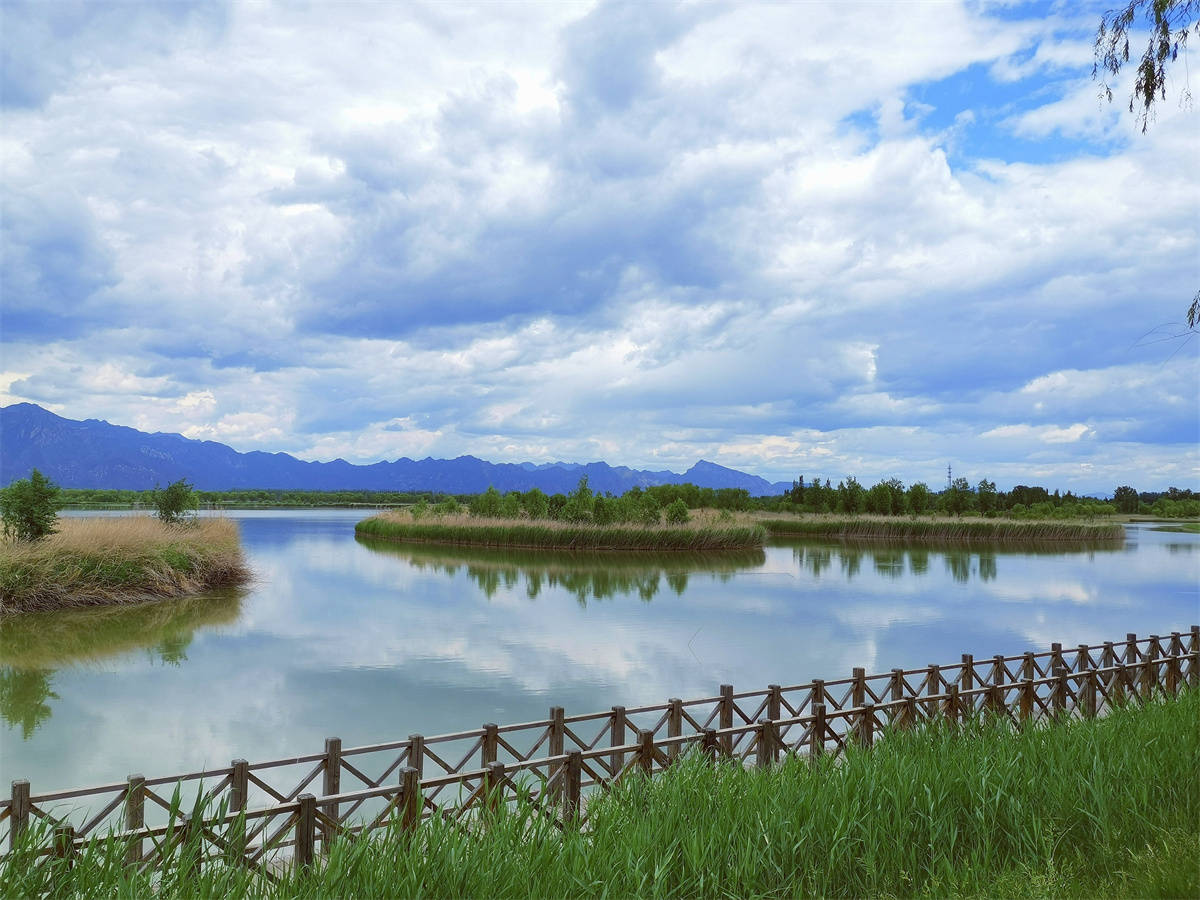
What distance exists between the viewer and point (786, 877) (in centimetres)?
423

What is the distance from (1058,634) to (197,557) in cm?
2032

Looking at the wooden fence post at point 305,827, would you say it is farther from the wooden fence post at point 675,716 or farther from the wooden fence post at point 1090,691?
the wooden fence post at point 1090,691

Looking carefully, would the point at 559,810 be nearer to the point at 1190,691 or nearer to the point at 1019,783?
the point at 1019,783

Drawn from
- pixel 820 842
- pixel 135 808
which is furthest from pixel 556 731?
pixel 135 808

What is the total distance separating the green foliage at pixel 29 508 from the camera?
18.0 metres

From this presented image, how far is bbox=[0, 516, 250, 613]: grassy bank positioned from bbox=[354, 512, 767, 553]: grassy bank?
1658 cm

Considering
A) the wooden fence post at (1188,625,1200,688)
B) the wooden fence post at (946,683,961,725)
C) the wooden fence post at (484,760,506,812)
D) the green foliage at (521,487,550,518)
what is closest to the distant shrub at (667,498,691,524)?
the green foliage at (521,487,550,518)

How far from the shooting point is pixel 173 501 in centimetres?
2488

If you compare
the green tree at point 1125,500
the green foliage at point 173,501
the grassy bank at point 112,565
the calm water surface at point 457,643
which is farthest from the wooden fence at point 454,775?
the green tree at point 1125,500

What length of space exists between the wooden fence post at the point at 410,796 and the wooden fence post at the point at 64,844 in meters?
1.71

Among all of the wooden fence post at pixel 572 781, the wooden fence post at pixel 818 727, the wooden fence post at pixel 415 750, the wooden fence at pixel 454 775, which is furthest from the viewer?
the wooden fence post at pixel 818 727

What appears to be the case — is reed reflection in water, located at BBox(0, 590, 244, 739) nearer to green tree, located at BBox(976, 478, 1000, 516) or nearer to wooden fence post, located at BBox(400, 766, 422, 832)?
wooden fence post, located at BBox(400, 766, 422, 832)

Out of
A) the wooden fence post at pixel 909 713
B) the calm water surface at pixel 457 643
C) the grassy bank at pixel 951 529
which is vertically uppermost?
the grassy bank at pixel 951 529

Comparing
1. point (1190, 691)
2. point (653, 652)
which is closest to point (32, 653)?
point (653, 652)
